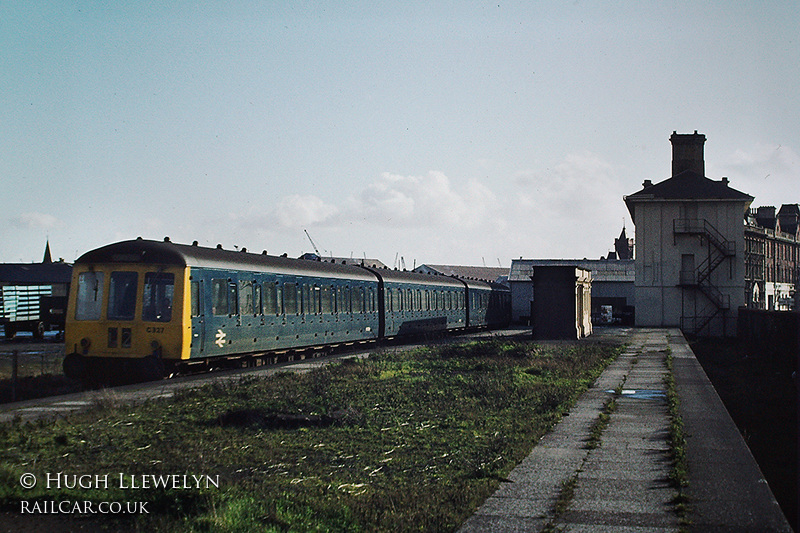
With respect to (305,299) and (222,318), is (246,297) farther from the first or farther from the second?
(305,299)

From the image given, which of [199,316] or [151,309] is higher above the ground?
[151,309]

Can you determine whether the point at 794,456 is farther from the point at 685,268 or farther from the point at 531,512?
the point at 685,268

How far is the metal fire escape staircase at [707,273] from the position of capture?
4919 centimetres

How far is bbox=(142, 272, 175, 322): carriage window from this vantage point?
18.5m

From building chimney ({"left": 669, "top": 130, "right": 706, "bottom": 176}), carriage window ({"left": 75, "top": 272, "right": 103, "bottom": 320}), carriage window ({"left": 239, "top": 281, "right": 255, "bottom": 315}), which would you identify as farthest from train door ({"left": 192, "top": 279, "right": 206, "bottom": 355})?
building chimney ({"left": 669, "top": 130, "right": 706, "bottom": 176})

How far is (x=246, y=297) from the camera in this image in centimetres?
2212

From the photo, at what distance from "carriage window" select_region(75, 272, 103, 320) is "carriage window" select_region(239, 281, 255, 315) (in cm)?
392

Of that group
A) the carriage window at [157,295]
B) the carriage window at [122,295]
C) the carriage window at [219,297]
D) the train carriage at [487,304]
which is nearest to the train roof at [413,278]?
the train carriage at [487,304]

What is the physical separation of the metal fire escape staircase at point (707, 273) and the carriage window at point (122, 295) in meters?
37.8

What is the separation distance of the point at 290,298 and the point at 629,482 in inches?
698

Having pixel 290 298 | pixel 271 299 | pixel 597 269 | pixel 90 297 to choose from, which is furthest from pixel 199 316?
pixel 597 269

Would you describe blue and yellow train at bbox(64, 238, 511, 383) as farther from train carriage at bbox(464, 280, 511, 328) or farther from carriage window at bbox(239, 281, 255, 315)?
train carriage at bbox(464, 280, 511, 328)

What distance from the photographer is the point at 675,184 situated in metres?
51.5

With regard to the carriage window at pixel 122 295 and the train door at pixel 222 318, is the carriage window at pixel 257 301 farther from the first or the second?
the carriage window at pixel 122 295
